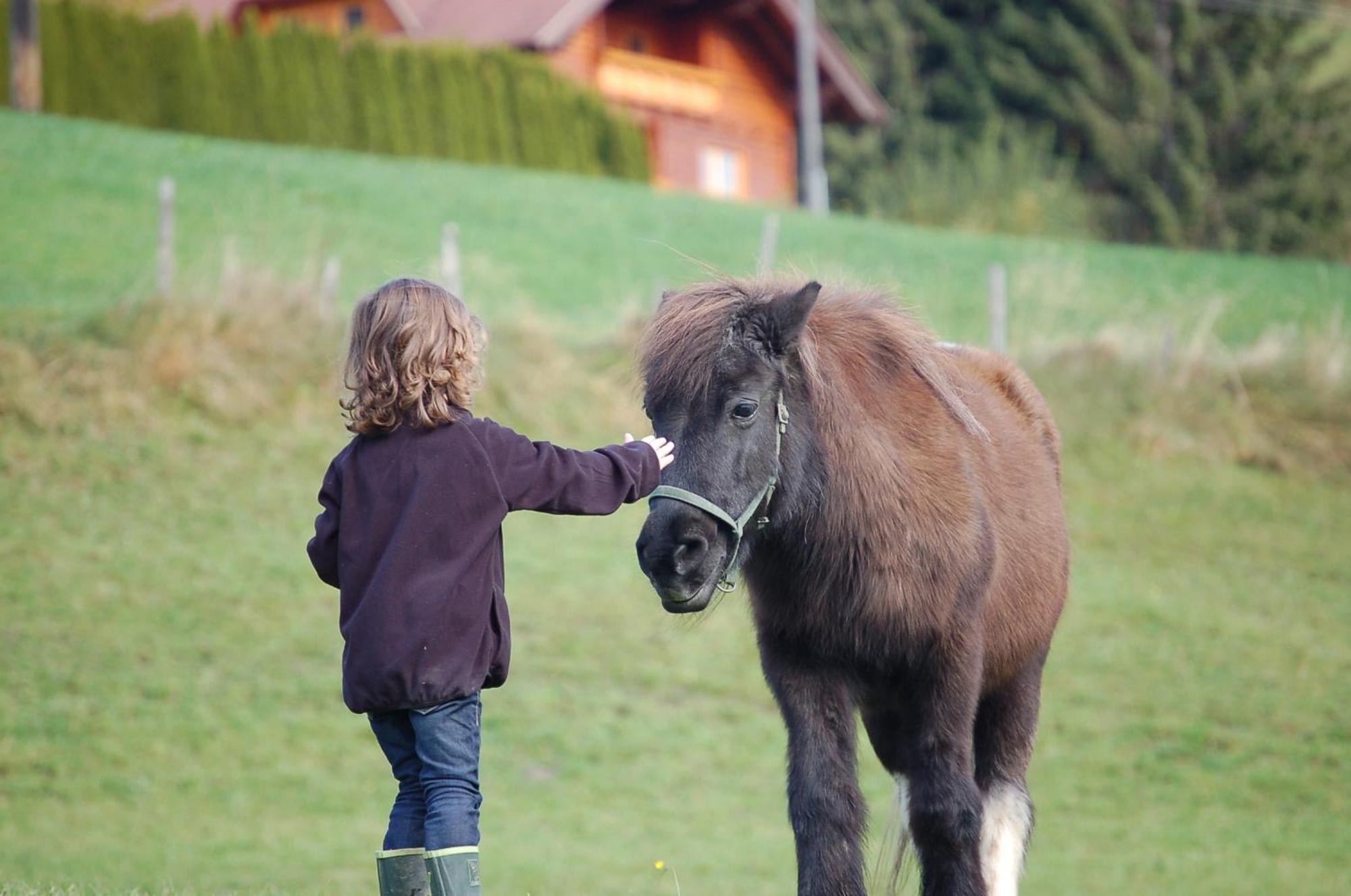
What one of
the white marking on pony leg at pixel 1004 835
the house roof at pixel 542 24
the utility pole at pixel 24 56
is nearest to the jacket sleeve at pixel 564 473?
the white marking on pony leg at pixel 1004 835

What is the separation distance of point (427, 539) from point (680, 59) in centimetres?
3595

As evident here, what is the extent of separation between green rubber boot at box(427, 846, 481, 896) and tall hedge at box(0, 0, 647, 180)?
89.5 ft

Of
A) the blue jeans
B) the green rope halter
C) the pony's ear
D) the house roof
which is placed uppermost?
the house roof

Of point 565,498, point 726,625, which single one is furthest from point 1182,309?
point 565,498

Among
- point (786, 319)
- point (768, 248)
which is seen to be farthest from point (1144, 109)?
point (786, 319)

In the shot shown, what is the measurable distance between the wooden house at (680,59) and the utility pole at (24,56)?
309 inches

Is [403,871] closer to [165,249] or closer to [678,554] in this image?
[678,554]

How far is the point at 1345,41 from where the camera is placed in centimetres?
5741

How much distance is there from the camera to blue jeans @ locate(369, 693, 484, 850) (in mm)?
3469

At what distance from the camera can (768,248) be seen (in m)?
17.2

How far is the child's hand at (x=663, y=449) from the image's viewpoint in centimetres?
379

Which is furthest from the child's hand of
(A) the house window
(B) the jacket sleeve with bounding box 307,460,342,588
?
(A) the house window

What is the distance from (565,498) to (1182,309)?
21.6 meters

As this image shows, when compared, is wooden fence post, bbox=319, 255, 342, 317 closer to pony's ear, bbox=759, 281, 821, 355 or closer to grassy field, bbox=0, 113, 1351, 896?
grassy field, bbox=0, 113, 1351, 896
